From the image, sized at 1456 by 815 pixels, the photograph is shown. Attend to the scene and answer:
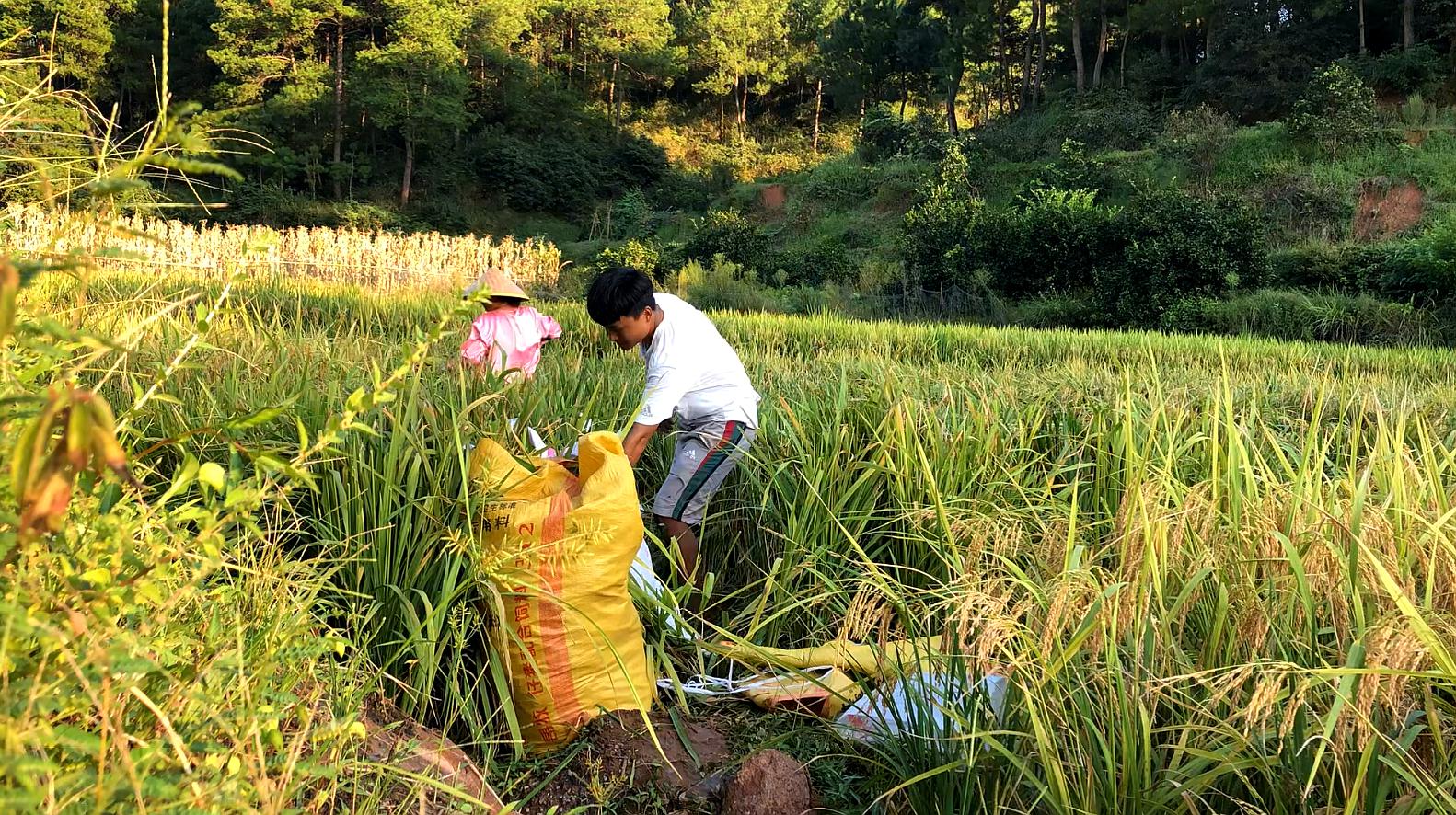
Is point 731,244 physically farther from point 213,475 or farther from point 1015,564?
point 213,475

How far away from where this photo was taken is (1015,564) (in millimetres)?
1861

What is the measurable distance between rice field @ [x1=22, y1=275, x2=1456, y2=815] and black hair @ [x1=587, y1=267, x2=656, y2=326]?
1.31 ft

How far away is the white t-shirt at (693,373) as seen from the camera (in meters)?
3.04

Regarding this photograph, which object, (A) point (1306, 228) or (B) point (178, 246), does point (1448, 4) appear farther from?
(B) point (178, 246)

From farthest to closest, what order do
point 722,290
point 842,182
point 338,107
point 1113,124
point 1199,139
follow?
point 338,107, point 842,182, point 1113,124, point 1199,139, point 722,290

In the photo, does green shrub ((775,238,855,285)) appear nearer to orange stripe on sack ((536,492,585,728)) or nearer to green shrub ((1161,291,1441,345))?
green shrub ((1161,291,1441,345))

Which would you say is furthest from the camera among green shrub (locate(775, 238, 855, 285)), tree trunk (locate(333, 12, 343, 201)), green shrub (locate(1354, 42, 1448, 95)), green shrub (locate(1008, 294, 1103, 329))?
tree trunk (locate(333, 12, 343, 201))

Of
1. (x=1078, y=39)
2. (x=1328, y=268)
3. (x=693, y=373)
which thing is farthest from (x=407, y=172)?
(x=693, y=373)

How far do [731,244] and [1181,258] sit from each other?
8.93m

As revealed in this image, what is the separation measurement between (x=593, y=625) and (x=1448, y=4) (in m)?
24.7

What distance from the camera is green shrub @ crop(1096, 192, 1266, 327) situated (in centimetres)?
1228

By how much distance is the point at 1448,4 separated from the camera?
19.0 metres

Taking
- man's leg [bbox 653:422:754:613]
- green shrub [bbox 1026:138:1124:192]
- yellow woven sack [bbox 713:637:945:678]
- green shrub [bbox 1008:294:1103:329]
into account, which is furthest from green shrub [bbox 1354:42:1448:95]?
yellow woven sack [bbox 713:637:945:678]

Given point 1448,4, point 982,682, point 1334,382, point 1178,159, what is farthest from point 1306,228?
point 982,682
